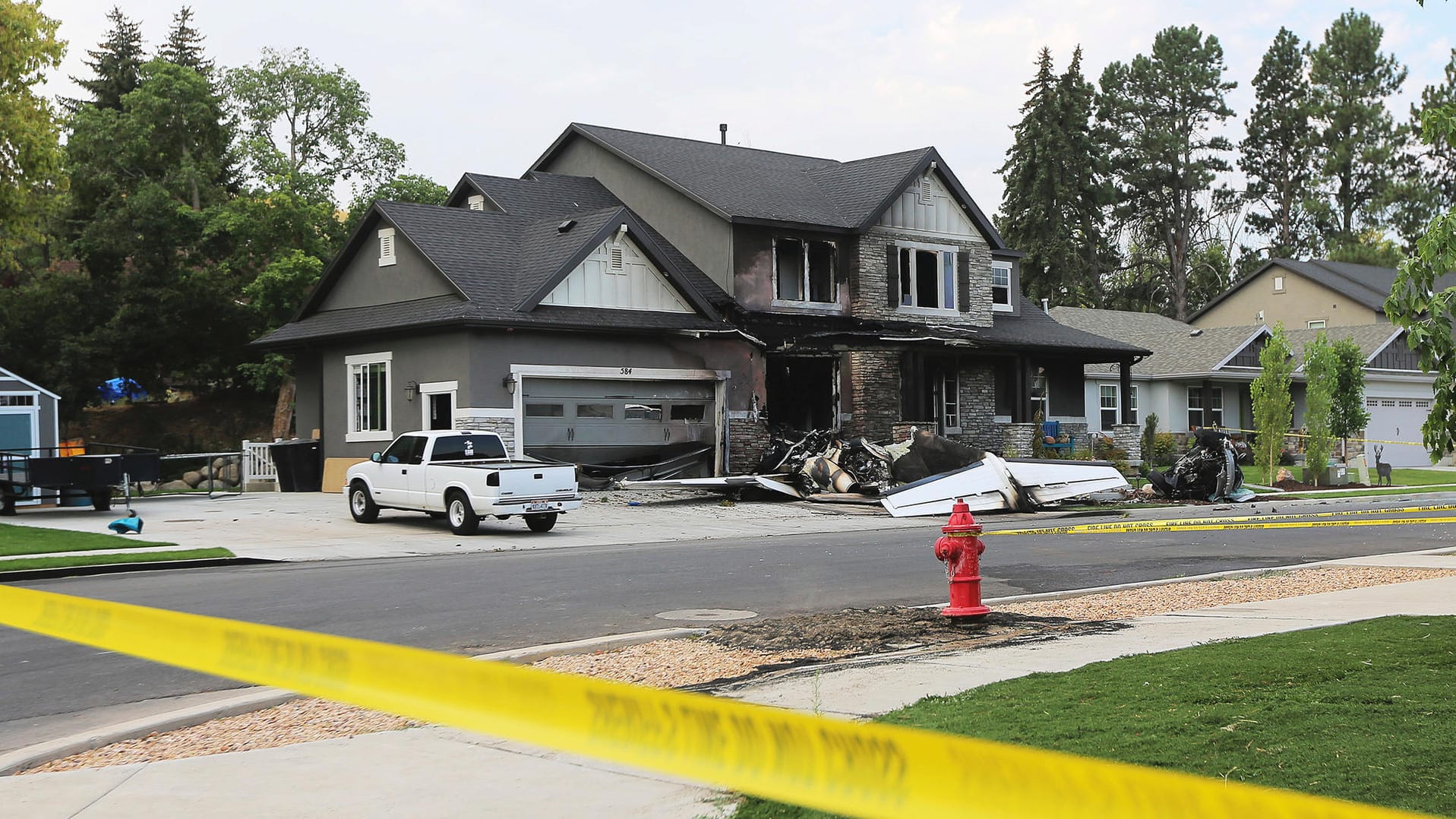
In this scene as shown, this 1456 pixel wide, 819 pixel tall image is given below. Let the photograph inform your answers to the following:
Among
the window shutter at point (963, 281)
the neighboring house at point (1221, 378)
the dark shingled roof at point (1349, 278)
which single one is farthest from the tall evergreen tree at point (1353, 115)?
the window shutter at point (963, 281)

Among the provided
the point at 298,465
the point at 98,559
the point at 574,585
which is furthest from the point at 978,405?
the point at 98,559

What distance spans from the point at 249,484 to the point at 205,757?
28471mm

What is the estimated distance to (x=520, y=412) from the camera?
28.3m

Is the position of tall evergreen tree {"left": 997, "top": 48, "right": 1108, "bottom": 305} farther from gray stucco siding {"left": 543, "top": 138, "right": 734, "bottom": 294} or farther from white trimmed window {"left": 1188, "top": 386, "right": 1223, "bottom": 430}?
gray stucco siding {"left": 543, "top": 138, "right": 734, "bottom": 294}

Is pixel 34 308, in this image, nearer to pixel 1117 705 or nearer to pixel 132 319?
pixel 132 319

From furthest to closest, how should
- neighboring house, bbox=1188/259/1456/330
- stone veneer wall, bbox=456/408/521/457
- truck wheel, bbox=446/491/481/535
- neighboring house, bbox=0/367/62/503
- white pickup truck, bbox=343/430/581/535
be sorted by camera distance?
neighboring house, bbox=1188/259/1456/330, stone veneer wall, bbox=456/408/521/457, neighboring house, bbox=0/367/62/503, truck wheel, bbox=446/491/481/535, white pickup truck, bbox=343/430/581/535

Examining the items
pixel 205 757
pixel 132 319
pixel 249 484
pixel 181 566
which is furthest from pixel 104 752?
pixel 132 319

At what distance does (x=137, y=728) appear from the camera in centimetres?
720

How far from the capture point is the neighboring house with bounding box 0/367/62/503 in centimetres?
2569

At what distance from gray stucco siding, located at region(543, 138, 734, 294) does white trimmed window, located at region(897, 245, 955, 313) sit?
5705 millimetres

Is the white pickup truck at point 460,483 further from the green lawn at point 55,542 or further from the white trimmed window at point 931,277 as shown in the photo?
the white trimmed window at point 931,277

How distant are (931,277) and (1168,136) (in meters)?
47.4

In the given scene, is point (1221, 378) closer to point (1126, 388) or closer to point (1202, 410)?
point (1202, 410)

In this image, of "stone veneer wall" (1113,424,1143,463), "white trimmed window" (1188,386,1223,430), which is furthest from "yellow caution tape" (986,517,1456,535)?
"white trimmed window" (1188,386,1223,430)
